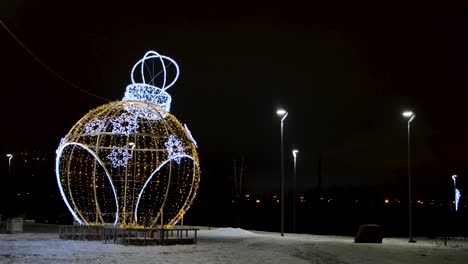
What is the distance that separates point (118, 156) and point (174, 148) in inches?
82.3

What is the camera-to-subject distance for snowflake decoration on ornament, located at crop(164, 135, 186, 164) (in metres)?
22.6

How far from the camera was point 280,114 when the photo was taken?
28.2 meters

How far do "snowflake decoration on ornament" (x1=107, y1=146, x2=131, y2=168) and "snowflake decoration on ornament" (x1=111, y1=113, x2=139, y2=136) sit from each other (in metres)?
0.63

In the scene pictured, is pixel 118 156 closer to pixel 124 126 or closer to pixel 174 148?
pixel 124 126

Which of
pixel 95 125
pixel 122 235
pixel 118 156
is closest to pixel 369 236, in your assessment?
pixel 122 235

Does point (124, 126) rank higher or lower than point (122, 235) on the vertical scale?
higher

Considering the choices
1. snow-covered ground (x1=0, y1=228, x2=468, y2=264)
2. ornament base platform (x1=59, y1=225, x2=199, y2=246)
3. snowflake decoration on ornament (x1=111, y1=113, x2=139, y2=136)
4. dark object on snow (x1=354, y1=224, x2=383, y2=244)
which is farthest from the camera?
dark object on snow (x1=354, y1=224, x2=383, y2=244)

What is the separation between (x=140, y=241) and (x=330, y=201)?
275ft

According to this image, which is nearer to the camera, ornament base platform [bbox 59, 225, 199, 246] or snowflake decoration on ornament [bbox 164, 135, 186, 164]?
ornament base platform [bbox 59, 225, 199, 246]

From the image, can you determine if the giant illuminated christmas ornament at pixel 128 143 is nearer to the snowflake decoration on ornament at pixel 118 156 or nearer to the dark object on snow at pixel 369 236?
the snowflake decoration on ornament at pixel 118 156

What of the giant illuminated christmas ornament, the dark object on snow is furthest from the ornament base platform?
the dark object on snow

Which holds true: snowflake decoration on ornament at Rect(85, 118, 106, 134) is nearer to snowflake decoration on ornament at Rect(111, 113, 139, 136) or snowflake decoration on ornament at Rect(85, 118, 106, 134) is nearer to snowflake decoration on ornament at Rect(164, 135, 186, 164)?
snowflake decoration on ornament at Rect(111, 113, 139, 136)

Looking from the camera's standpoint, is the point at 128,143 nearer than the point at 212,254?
No

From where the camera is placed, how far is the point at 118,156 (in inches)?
894
